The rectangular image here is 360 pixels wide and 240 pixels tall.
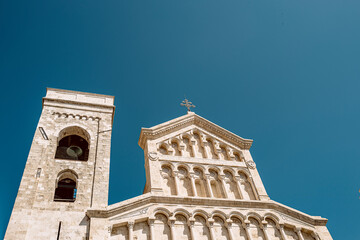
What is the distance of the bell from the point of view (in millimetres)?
19938

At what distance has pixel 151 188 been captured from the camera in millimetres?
16812

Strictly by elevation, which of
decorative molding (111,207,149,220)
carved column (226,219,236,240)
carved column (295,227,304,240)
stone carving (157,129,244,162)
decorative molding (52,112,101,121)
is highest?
decorative molding (52,112,101,121)

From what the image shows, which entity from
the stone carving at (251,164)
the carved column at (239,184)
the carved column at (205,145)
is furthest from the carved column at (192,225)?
the stone carving at (251,164)

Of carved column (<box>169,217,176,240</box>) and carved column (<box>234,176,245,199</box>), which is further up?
carved column (<box>234,176,245,199</box>)

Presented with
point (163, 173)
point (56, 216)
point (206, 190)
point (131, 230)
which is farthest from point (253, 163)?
point (56, 216)

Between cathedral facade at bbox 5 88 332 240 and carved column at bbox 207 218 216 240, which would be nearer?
cathedral facade at bbox 5 88 332 240

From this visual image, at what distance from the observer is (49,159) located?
57.2 feet

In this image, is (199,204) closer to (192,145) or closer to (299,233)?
(192,145)

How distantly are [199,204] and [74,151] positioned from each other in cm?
892

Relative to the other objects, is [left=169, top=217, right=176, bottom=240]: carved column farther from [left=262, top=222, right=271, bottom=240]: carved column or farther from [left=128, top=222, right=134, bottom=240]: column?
[left=262, top=222, right=271, bottom=240]: carved column

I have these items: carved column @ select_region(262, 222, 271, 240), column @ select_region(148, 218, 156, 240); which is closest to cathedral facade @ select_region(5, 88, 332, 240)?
column @ select_region(148, 218, 156, 240)

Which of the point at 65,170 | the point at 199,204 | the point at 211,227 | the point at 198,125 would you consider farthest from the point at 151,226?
the point at 198,125

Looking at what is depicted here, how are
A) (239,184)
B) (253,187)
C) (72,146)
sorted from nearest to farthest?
(239,184), (253,187), (72,146)

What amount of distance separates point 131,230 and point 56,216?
140 inches
